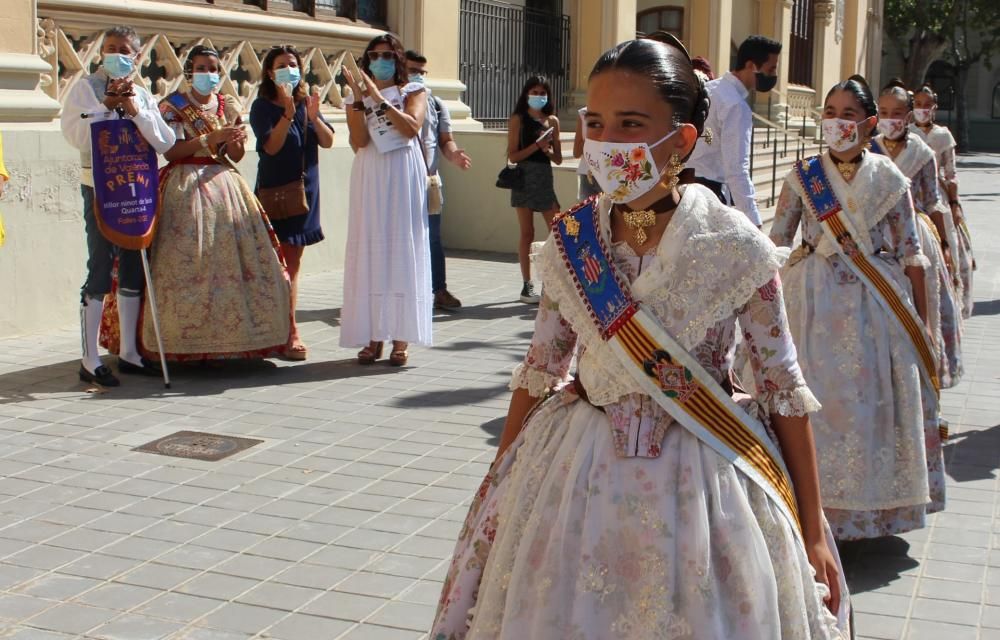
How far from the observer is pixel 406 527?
544cm

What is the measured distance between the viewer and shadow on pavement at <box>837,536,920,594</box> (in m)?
5.00

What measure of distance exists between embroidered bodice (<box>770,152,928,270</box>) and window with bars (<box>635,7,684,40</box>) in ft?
67.0

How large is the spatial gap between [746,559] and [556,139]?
910 cm

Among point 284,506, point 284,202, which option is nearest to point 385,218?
point 284,202

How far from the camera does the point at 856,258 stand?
531cm

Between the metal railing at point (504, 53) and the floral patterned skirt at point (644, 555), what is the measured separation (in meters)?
13.9

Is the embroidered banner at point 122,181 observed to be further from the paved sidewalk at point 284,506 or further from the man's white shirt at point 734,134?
the man's white shirt at point 734,134

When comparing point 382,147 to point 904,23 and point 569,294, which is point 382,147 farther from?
point 904,23

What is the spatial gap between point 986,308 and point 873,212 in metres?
7.45

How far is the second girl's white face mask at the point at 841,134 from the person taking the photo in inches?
211

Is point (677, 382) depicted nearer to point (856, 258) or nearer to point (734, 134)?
point (856, 258)

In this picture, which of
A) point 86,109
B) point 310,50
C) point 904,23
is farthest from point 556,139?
point 904,23

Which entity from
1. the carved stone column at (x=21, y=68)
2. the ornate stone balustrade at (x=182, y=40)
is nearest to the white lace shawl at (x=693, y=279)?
the ornate stone balustrade at (x=182, y=40)

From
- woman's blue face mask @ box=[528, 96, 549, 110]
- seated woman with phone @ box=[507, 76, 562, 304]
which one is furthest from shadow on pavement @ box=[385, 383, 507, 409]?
woman's blue face mask @ box=[528, 96, 549, 110]
